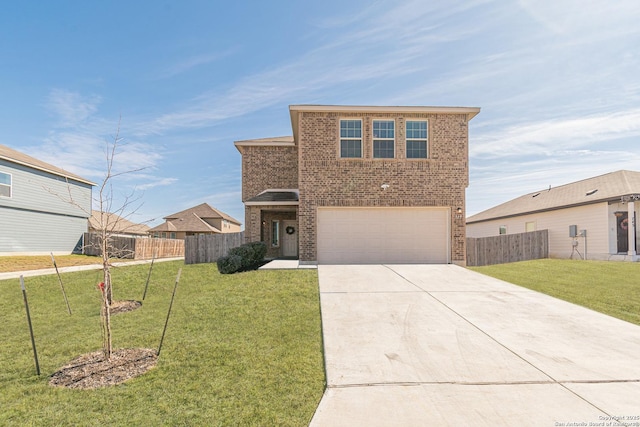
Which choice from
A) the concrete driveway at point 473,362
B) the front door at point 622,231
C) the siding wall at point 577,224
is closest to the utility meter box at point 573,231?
the siding wall at point 577,224

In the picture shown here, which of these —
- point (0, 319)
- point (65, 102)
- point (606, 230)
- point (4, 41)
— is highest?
point (4, 41)

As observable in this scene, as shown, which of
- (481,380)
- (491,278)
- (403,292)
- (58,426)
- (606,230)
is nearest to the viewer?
(58,426)

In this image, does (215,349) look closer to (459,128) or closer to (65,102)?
(459,128)

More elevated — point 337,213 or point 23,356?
point 337,213

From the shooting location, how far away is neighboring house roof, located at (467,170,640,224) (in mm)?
15875

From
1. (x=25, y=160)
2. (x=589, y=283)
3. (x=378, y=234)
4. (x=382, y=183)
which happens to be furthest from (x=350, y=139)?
(x=25, y=160)

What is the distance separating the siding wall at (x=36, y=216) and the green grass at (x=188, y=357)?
12.6m

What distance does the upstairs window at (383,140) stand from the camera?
1284 cm

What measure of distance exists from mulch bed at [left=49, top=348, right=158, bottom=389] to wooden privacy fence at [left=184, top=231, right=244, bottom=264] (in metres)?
11.7

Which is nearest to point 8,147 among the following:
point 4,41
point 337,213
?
point 4,41

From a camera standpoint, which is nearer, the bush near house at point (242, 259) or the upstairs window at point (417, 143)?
the bush near house at point (242, 259)

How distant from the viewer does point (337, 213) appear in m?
12.8

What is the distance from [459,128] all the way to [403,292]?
8113 mm

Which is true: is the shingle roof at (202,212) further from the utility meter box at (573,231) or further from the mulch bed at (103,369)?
the mulch bed at (103,369)
